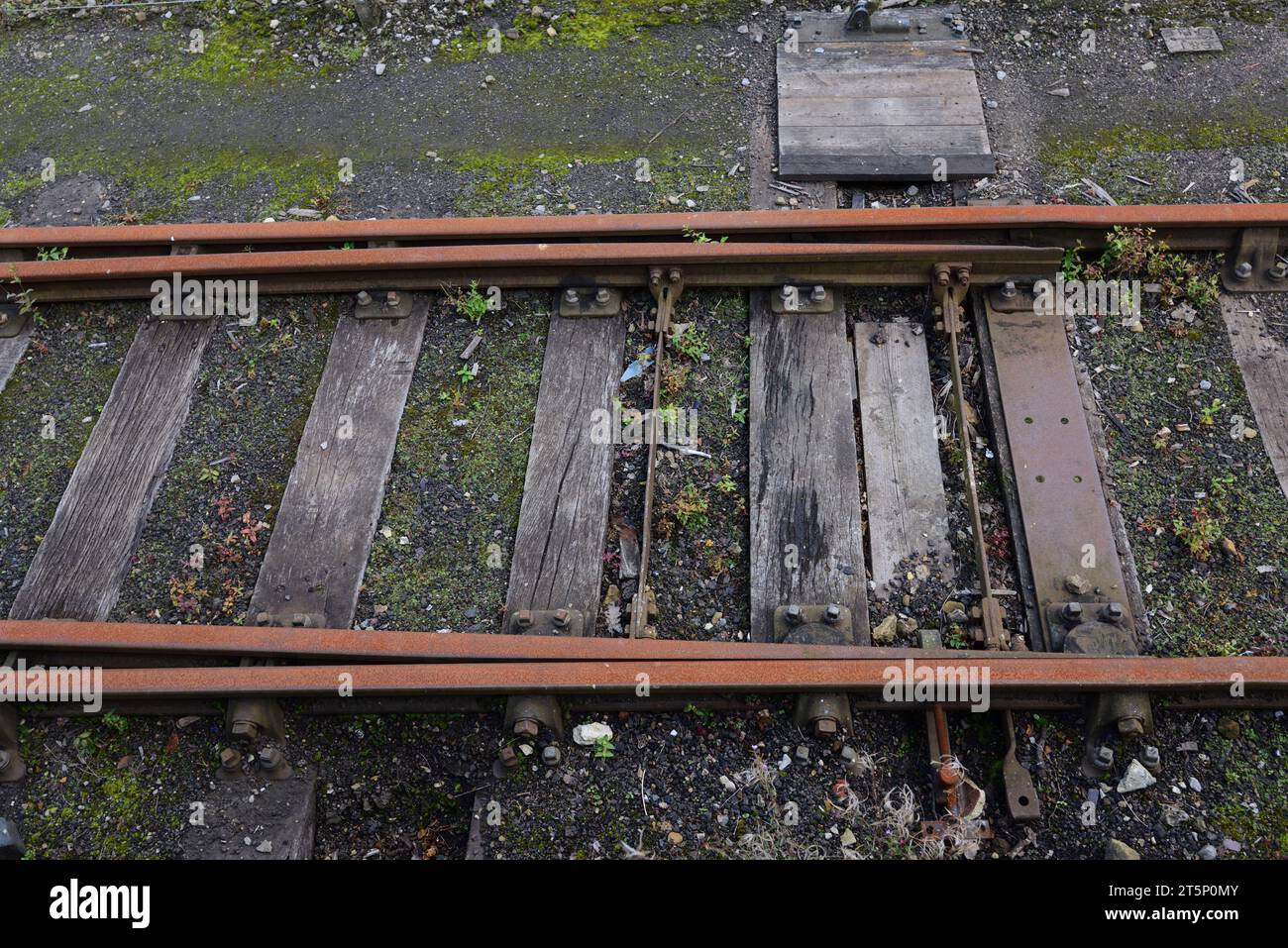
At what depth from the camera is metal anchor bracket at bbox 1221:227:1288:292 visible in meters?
4.89

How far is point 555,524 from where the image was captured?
14.8 feet

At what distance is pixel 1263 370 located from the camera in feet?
15.5

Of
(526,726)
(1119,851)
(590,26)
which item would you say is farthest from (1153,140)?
(526,726)

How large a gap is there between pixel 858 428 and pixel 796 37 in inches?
134

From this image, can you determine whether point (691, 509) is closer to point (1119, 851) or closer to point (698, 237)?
point (698, 237)

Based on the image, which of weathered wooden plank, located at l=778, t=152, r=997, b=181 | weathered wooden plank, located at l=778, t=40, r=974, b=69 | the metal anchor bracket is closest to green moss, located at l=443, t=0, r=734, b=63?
weathered wooden plank, located at l=778, t=40, r=974, b=69

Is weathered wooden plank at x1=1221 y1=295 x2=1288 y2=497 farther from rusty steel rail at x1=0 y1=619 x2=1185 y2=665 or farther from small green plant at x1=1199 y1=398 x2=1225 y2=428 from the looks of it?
rusty steel rail at x1=0 y1=619 x2=1185 y2=665

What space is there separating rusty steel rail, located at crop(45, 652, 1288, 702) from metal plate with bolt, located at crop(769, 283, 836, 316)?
1983mm

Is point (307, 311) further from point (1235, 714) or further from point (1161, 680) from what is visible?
point (1235, 714)

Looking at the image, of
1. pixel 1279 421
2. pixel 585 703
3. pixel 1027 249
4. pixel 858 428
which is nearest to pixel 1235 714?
pixel 1279 421

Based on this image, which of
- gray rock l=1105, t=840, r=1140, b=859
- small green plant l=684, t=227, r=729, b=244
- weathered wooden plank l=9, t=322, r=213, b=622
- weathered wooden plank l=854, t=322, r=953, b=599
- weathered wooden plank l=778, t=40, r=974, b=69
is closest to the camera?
gray rock l=1105, t=840, r=1140, b=859

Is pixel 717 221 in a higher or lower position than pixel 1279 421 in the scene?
higher

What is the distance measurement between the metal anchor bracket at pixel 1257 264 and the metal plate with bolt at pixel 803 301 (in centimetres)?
200

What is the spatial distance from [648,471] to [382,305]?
182 centimetres
